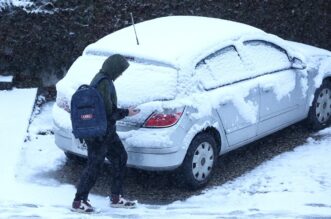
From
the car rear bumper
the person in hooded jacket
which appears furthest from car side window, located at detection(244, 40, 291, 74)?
the person in hooded jacket

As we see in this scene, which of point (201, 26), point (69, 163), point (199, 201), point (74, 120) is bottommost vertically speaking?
point (199, 201)

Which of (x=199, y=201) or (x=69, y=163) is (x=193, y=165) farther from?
(x=69, y=163)

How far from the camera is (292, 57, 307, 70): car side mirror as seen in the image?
8.72 metres

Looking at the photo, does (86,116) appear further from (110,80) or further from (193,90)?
(193,90)

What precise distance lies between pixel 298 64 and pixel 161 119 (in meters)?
2.64

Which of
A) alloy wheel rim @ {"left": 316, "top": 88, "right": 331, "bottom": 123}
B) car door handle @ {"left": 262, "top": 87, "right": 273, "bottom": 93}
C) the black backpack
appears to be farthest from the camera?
alloy wheel rim @ {"left": 316, "top": 88, "right": 331, "bottom": 123}

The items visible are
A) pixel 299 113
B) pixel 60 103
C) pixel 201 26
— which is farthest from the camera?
pixel 299 113

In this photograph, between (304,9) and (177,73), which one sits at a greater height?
(304,9)

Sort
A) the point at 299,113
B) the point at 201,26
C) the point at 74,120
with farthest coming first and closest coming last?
the point at 299,113
the point at 201,26
the point at 74,120

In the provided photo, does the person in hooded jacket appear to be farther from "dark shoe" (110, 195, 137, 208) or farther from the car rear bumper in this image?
the car rear bumper

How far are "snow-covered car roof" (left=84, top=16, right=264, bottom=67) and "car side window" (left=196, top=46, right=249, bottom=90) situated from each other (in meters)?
0.14

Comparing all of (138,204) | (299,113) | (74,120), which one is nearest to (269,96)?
(299,113)

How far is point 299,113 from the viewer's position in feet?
29.0

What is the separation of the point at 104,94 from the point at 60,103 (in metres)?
1.22
